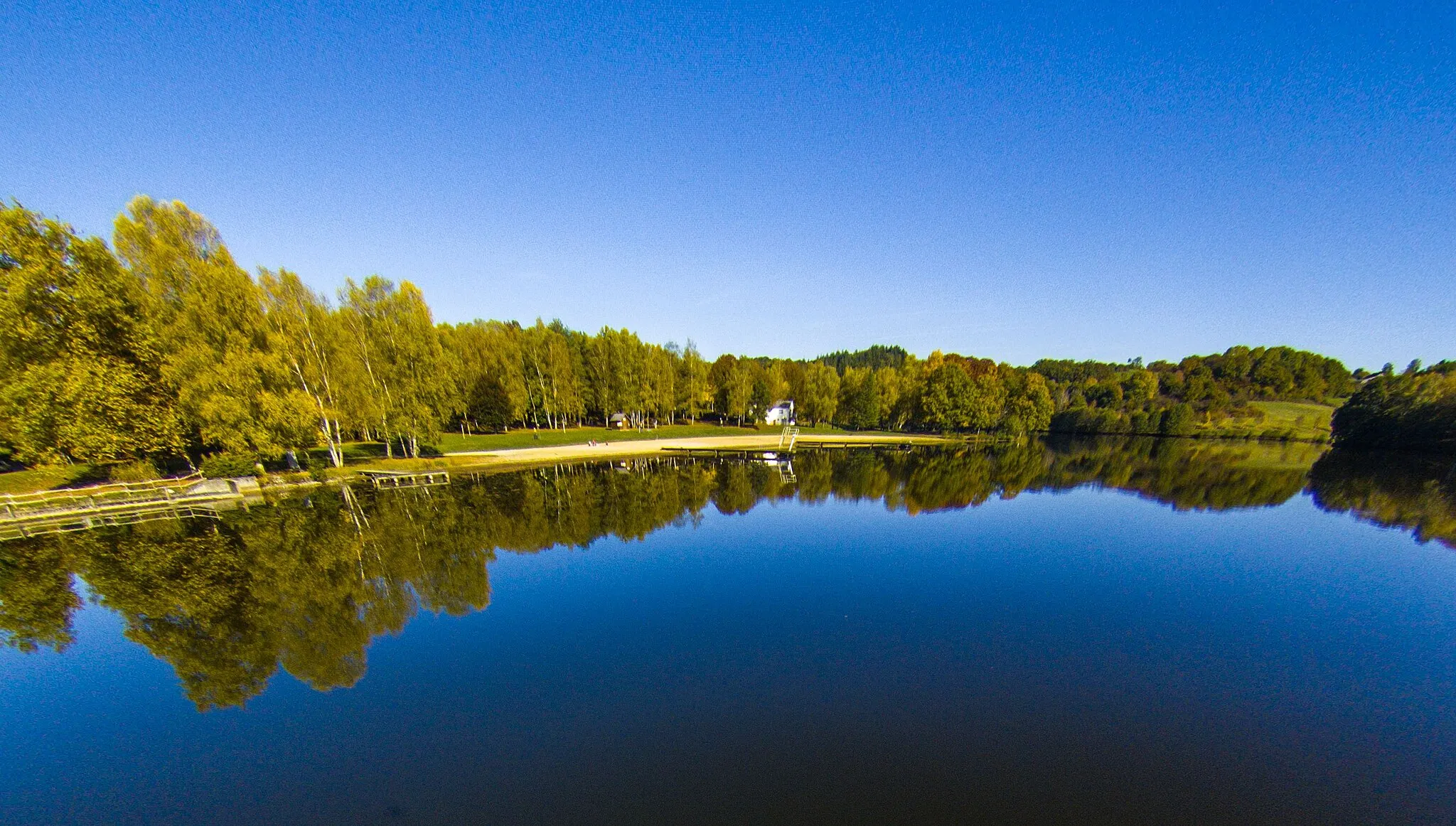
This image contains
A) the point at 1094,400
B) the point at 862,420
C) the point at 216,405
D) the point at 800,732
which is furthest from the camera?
the point at 1094,400

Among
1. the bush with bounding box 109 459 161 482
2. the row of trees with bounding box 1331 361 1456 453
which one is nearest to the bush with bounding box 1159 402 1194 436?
the row of trees with bounding box 1331 361 1456 453

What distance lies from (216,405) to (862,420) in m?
73.6

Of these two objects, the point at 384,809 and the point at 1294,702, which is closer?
the point at 384,809

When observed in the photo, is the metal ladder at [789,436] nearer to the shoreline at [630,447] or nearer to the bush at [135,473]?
the shoreline at [630,447]

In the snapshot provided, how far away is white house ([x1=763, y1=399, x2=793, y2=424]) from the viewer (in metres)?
81.1

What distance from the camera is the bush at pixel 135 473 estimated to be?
25.1 meters

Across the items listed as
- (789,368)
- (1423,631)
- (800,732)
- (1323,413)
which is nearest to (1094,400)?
(1323,413)

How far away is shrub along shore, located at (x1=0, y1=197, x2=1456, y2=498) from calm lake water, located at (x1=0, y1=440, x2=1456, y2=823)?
7.89 m

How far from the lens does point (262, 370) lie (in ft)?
87.2

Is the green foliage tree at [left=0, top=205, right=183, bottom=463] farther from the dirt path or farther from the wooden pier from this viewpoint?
the wooden pier

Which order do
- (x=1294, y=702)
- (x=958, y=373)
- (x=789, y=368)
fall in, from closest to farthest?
(x=1294, y=702), (x=958, y=373), (x=789, y=368)

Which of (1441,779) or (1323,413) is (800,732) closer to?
(1441,779)

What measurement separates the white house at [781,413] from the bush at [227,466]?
210 ft

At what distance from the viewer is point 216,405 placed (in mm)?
25109
